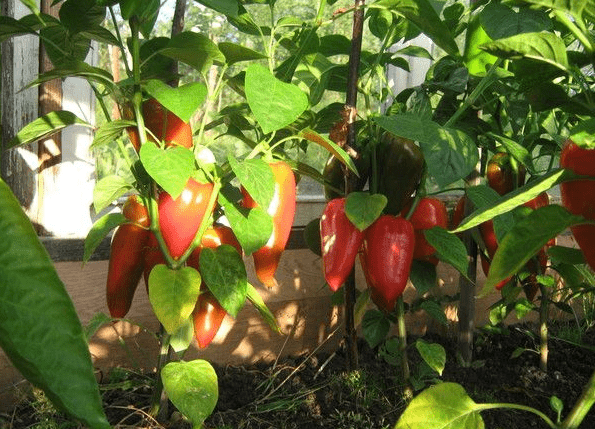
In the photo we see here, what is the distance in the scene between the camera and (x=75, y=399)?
0.46 ft

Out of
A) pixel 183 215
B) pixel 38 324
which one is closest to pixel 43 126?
pixel 183 215

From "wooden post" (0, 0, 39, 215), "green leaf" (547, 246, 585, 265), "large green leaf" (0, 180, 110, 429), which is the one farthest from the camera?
"wooden post" (0, 0, 39, 215)

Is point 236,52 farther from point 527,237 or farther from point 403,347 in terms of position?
point 403,347

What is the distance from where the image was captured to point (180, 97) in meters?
0.73

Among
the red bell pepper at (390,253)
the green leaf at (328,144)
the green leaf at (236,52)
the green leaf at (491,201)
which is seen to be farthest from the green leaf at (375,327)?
the green leaf at (236,52)

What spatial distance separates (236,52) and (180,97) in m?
0.15

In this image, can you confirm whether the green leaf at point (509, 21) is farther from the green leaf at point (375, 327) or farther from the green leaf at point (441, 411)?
the green leaf at point (375, 327)

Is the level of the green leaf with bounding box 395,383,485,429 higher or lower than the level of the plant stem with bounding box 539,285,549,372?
higher

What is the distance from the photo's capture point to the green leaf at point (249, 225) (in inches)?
31.1

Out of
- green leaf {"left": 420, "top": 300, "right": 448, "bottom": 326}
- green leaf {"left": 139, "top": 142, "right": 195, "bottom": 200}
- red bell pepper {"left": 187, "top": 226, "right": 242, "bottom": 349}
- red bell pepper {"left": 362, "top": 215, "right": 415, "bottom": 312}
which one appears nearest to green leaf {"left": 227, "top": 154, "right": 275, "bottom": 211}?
green leaf {"left": 139, "top": 142, "right": 195, "bottom": 200}

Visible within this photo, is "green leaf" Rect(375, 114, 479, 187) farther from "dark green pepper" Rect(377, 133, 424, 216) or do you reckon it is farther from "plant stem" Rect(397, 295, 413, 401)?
"plant stem" Rect(397, 295, 413, 401)

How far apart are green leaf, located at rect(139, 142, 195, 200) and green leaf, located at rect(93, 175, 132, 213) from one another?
16cm

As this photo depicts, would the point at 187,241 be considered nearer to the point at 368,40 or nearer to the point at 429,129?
the point at 429,129

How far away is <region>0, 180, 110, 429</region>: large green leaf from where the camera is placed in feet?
0.44
